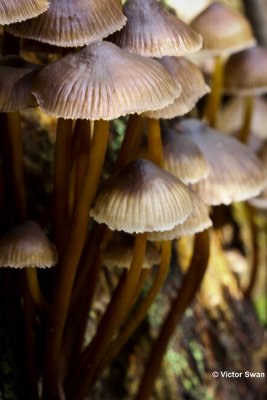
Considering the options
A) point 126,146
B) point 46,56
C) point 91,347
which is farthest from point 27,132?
point 91,347

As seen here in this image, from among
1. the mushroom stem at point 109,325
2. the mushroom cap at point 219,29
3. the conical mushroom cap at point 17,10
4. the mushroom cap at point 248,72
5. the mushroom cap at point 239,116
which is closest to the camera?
the conical mushroom cap at point 17,10

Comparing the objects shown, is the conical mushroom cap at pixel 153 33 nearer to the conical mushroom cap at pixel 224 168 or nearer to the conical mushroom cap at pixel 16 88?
the conical mushroom cap at pixel 16 88

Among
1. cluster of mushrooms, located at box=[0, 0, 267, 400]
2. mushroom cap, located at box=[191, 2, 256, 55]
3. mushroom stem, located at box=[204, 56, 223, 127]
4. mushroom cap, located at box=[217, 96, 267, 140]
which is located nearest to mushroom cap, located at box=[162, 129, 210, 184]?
cluster of mushrooms, located at box=[0, 0, 267, 400]

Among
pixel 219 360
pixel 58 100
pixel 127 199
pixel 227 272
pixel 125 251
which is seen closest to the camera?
pixel 58 100

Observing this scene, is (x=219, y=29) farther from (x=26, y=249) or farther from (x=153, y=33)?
(x=26, y=249)

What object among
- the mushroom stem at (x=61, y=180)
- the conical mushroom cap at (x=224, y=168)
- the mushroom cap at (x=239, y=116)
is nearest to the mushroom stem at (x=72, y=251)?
the mushroom stem at (x=61, y=180)

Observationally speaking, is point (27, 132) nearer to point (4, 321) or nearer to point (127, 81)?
point (4, 321)
